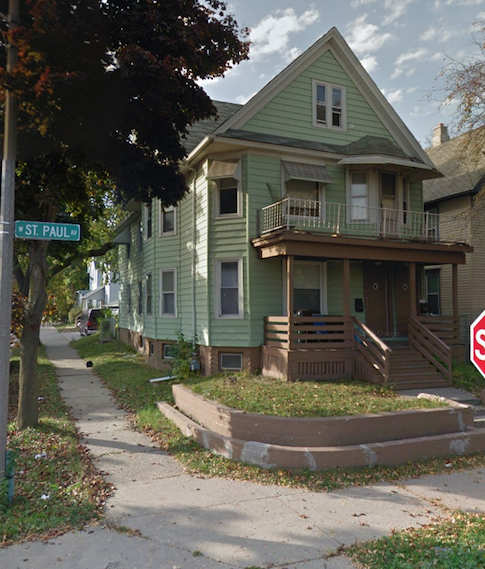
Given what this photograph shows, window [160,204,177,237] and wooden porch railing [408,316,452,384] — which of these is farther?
window [160,204,177,237]

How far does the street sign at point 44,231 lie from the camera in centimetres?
602

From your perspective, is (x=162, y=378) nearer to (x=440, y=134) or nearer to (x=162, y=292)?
(x=162, y=292)

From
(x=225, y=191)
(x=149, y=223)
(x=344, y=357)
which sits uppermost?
(x=225, y=191)

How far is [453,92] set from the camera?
12.2m

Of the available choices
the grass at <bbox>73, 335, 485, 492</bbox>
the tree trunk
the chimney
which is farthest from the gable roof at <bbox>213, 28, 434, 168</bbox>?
the chimney

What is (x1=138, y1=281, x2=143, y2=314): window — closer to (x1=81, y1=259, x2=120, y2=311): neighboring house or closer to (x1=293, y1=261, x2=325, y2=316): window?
(x1=293, y1=261, x2=325, y2=316): window

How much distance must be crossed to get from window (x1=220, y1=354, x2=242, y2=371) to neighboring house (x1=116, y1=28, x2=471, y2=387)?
0.03 metres

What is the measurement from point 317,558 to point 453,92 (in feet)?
40.4

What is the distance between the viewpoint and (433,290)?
17781 mm

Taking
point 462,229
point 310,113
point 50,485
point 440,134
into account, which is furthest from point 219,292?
point 440,134

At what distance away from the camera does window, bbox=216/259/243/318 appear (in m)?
12.3

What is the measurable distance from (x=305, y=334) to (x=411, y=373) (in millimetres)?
2757

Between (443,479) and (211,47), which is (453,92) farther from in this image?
(443,479)

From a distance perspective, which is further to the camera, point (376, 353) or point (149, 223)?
point (149, 223)
